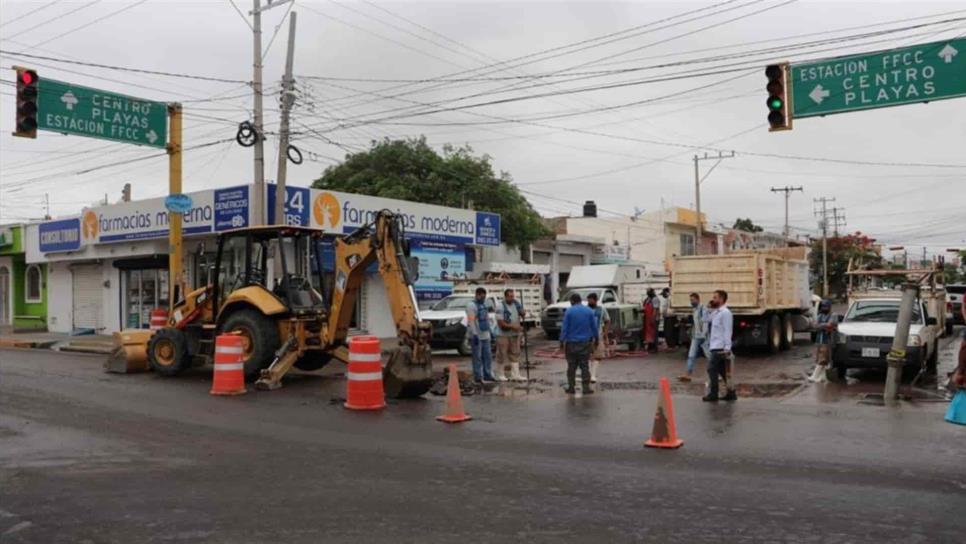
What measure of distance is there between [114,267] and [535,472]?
2599 centimetres

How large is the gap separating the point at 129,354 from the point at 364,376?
7.04 m

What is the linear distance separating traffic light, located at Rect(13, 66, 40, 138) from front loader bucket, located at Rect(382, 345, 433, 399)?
30.7 feet

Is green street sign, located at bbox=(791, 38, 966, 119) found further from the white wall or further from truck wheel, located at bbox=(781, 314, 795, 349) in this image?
the white wall

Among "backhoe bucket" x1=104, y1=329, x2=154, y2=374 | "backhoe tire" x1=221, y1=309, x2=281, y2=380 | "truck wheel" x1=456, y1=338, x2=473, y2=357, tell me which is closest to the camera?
"backhoe tire" x1=221, y1=309, x2=281, y2=380

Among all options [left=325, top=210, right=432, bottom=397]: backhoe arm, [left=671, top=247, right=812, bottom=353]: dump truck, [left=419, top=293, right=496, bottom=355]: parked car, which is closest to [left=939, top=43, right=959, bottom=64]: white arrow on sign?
[left=671, top=247, right=812, bottom=353]: dump truck

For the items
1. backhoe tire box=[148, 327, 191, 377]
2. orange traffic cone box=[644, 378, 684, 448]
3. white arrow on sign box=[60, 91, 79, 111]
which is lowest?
orange traffic cone box=[644, 378, 684, 448]

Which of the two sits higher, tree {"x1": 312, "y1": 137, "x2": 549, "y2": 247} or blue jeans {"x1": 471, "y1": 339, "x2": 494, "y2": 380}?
tree {"x1": 312, "y1": 137, "x2": 549, "y2": 247}

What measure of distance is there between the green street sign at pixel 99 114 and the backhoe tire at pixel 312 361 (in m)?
7.67

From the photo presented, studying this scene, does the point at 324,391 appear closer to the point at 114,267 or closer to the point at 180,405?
the point at 180,405

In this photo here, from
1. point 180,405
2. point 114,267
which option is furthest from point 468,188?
point 180,405

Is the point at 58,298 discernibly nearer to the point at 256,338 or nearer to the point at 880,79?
the point at 256,338

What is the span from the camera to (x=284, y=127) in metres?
21.8

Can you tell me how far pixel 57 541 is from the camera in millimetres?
5496

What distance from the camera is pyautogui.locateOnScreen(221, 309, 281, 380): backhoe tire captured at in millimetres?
14070
